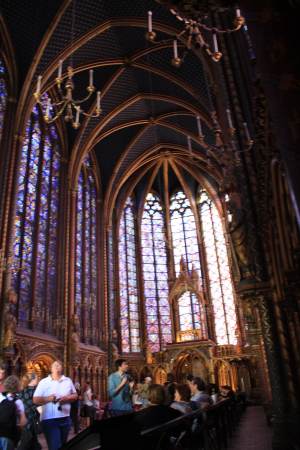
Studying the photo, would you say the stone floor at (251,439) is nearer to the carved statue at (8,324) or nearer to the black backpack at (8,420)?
the black backpack at (8,420)

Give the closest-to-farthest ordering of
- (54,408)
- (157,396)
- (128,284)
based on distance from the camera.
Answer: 1. (157,396)
2. (54,408)
3. (128,284)

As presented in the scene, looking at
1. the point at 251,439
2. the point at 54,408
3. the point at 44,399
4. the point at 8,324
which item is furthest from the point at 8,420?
the point at 8,324

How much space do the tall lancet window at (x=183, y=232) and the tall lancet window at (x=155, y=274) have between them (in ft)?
2.32

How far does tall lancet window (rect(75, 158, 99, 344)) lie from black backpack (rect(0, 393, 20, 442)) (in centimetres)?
1337

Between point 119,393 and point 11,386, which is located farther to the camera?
point 119,393

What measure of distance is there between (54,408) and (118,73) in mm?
15561

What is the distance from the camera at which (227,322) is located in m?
21.2

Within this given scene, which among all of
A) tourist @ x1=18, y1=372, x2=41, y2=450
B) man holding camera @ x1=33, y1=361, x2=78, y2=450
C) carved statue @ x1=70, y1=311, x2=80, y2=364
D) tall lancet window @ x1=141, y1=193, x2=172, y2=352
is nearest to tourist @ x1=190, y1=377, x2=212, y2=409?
man holding camera @ x1=33, y1=361, x2=78, y2=450

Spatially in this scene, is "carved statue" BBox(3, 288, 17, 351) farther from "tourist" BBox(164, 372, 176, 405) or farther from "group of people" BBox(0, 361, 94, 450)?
"group of people" BBox(0, 361, 94, 450)

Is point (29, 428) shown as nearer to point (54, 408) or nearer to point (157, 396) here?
point (54, 408)

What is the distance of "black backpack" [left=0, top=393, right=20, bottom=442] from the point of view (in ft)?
11.5

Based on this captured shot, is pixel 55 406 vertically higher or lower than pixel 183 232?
lower

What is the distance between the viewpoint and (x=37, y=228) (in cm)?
1445

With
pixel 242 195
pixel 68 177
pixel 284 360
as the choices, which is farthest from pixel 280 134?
pixel 68 177
